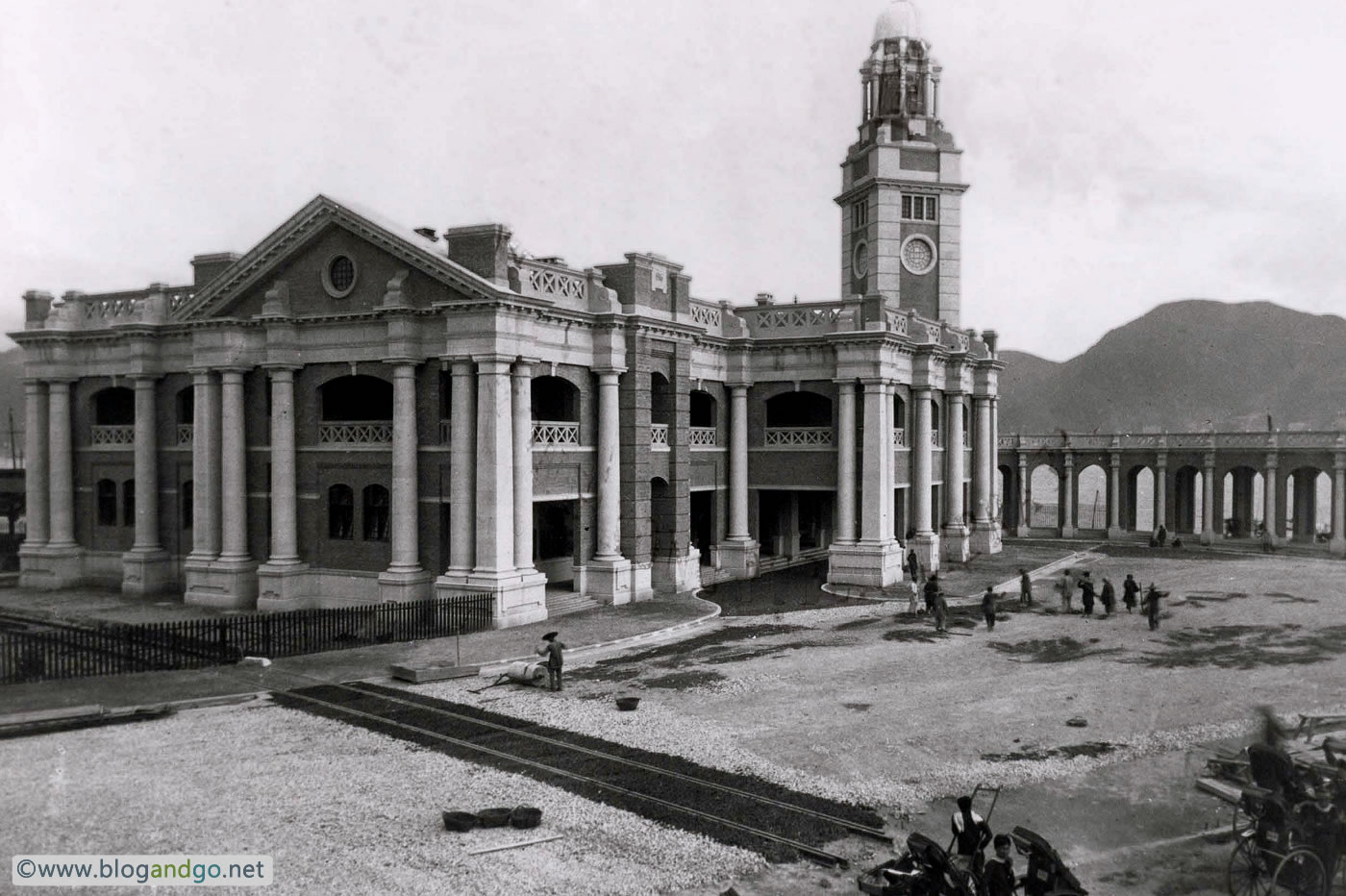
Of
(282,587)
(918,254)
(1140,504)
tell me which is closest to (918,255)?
(918,254)

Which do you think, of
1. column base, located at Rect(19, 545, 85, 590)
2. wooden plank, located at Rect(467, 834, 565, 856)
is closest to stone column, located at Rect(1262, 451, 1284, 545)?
wooden plank, located at Rect(467, 834, 565, 856)

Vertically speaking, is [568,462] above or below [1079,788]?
above

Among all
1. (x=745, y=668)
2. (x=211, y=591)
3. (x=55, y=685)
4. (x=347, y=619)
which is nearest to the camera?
(x=55, y=685)

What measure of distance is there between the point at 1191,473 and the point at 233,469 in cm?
4968

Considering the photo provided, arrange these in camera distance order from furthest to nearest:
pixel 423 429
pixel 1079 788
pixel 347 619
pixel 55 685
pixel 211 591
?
pixel 211 591
pixel 423 429
pixel 347 619
pixel 55 685
pixel 1079 788

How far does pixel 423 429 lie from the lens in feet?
94.3

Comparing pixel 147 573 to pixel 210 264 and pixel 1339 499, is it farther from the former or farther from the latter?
pixel 1339 499

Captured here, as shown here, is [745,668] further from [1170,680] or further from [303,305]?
[303,305]

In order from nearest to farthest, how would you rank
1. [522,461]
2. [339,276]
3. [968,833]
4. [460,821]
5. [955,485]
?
[968,833], [460,821], [522,461], [339,276], [955,485]

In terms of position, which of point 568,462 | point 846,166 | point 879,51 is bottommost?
point 568,462

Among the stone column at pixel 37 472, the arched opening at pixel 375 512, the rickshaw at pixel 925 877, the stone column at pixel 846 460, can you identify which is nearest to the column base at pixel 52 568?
the stone column at pixel 37 472

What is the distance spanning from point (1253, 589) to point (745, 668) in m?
21.5

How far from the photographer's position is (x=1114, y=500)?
55281mm

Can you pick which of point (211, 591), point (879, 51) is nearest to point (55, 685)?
point (211, 591)
